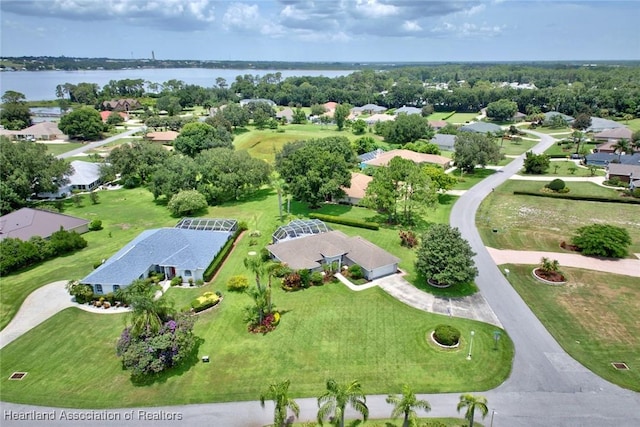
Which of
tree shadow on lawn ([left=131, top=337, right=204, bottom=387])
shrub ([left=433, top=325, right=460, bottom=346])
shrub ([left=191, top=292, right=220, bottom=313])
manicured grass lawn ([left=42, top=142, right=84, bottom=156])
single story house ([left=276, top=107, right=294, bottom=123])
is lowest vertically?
tree shadow on lawn ([left=131, top=337, right=204, bottom=387])

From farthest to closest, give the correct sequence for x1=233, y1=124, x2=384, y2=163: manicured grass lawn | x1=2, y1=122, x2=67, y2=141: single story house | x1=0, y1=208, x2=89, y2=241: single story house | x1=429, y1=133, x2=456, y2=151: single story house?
x1=2, y1=122, x2=67, y2=141: single story house → x1=429, y1=133, x2=456, y2=151: single story house → x1=233, y1=124, x2=384, y2=163: manicured grass lawn → x1=0, y1=208, x2=89, y2=241: single story house

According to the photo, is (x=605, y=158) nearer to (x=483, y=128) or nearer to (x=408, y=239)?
(x=483, y=128)

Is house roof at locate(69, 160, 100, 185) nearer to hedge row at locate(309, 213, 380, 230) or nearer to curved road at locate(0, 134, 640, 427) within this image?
hedge row at locate(309, 213, 380, 230)

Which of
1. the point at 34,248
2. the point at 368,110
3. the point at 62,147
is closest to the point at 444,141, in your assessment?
the point at 368,110

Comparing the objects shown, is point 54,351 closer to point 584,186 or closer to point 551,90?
point 584,186

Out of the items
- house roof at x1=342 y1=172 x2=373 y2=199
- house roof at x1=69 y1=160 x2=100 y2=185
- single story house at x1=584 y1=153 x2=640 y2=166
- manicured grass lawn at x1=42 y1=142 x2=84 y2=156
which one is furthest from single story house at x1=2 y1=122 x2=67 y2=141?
single story house at x1=584 y1=153 x2=640 y2=166

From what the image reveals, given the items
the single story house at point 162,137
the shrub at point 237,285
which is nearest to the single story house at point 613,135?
the shrub at point 237,285

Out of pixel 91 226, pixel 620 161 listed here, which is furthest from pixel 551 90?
pixel 91 226
